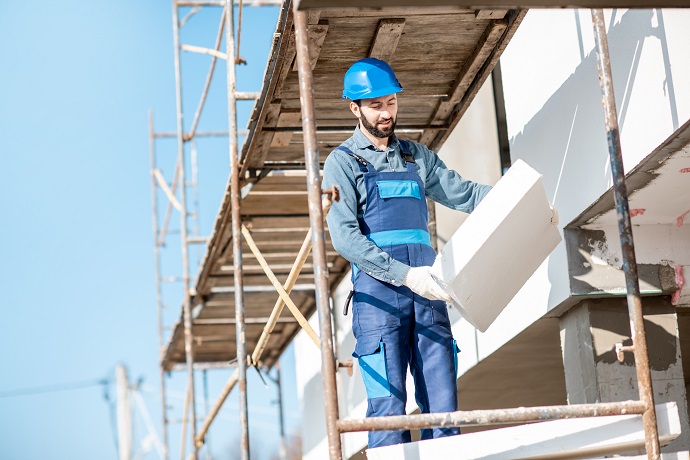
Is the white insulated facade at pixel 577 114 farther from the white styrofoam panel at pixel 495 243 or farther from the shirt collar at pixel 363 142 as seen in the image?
the shirt collar at pixel 363 142

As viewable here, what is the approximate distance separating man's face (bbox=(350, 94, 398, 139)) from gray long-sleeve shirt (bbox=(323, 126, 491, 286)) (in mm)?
87

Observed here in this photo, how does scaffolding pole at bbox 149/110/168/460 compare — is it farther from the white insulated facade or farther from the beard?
the beard

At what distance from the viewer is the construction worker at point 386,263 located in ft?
17.4

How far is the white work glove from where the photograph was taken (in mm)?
5062

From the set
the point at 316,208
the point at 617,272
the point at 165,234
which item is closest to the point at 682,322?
the point at 617,272

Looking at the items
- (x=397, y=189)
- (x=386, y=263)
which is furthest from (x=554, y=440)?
(x=397, y=189)

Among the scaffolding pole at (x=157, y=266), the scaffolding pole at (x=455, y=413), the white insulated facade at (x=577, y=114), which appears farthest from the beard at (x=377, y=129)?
the scaffolding pole at (x=157, y=266)

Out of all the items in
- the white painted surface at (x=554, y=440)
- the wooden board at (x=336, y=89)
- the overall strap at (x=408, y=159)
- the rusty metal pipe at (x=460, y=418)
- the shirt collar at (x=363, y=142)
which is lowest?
the white painted surface at (x=554, y=440)

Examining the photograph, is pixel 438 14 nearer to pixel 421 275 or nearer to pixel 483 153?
pixel 421 275

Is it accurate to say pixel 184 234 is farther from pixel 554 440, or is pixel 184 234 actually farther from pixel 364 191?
pixel 554 440

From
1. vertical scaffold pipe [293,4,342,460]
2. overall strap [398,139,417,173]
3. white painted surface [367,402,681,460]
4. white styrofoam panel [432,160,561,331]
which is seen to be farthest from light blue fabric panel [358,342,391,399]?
overall strap [398,139,417,173]

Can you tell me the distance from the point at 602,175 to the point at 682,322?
2.11 metres

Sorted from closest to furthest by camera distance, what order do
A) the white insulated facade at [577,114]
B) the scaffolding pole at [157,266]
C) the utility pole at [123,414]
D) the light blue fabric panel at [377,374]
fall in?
1. the light blue fabric panel at [377,374]
2. the white insulated facade at [577,114]
3. the scaffolding pole at [157,266]
4. the utility pole at [123,414]

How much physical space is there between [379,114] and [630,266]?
1.56m
